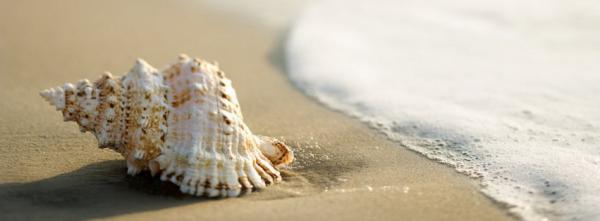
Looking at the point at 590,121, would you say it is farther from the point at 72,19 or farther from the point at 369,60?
the point at 72,19

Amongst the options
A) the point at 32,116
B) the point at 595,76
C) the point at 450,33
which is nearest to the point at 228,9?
the point at 450,33

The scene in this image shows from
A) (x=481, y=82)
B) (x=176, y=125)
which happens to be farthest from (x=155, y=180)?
(x=481, y=82)

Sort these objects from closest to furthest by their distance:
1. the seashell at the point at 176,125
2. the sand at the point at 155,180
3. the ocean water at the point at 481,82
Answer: the sand at the point at 155,180, the seashell at the point at 176,125, the ocean water at the point at 481,82

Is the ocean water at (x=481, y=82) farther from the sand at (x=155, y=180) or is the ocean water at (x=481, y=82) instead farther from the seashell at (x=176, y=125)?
the seashell at (x=176, y=125)

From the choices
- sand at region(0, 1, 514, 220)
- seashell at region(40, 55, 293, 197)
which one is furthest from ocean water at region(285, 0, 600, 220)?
seashell at region(40, 55, 293, 197)

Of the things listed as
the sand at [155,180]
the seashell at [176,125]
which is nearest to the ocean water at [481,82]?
the sand at [155,180]

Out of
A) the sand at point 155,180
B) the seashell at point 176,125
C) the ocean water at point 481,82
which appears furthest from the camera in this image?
the ocean water at point 481,82
